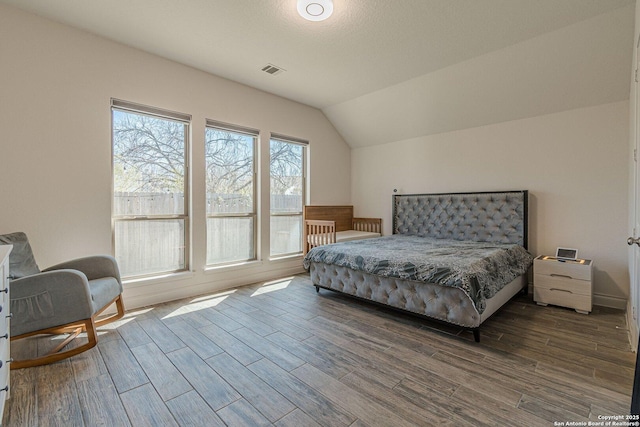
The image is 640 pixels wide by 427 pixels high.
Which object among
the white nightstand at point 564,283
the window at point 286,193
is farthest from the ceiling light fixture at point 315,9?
the white nightstand at point 564,283

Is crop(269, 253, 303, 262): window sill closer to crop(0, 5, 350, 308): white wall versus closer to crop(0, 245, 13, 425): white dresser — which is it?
crop(0, 5, 350, 308): white wall

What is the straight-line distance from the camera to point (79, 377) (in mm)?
1897

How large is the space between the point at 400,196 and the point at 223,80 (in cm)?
324

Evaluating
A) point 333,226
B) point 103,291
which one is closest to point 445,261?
point 333,226

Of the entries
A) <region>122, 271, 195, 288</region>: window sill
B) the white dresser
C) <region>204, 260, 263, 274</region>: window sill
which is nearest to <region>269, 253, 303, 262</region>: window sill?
<region>204, 260, 263, 274</region>: window sill

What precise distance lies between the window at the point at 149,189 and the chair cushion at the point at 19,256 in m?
0.80

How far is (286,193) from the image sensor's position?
473 cm

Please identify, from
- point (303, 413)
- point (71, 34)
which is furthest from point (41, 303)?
point (71, 34)

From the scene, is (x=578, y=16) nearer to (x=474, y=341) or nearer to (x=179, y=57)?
(x=474, y=341)

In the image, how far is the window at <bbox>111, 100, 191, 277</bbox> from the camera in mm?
3178

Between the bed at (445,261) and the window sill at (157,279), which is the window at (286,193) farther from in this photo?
the window sill at (157,279)

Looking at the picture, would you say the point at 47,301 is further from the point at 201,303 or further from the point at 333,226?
the point at 333,226

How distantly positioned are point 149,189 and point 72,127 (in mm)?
896

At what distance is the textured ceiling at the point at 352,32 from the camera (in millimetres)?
2467
